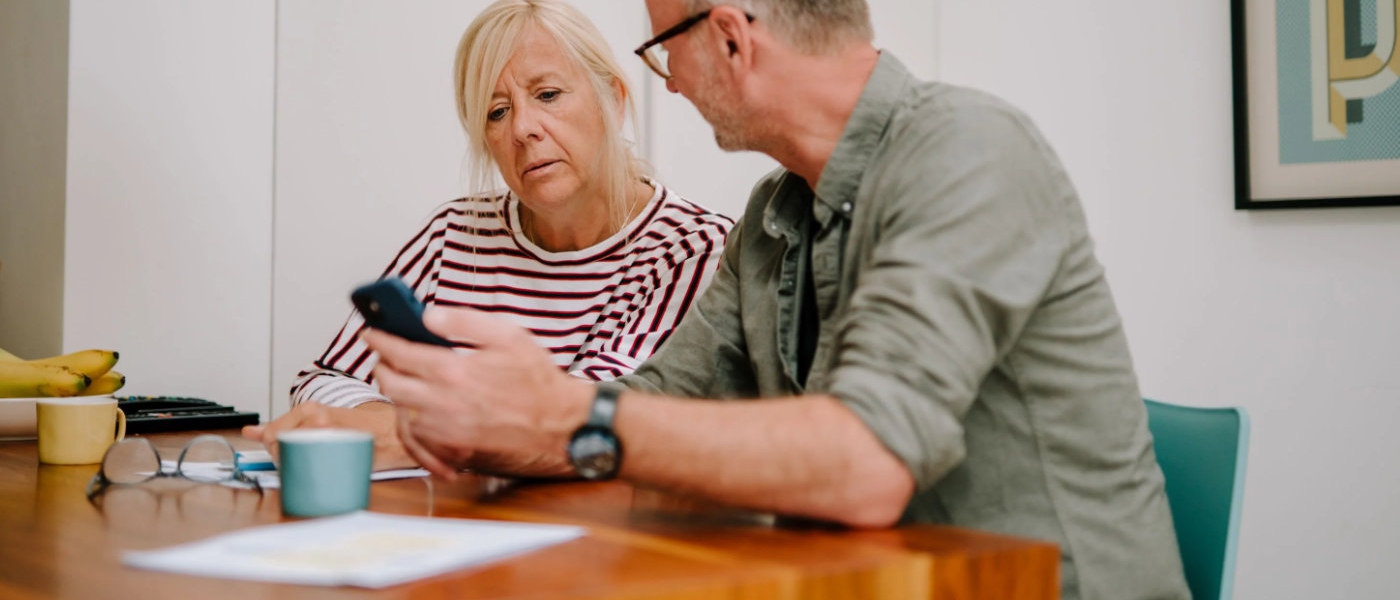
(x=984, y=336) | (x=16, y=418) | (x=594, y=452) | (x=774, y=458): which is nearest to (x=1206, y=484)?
(x=984, y=336)

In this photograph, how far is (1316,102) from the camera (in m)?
2.38

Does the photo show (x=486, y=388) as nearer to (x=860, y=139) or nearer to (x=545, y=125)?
(x=860, y=139)

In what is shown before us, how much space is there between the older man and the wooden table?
0.17ft

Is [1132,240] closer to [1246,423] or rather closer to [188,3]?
[1246,423]

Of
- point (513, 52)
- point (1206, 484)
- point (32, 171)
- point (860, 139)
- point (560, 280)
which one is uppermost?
point (513, 52)

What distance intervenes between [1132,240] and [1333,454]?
61cm

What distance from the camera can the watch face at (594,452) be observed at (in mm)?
900

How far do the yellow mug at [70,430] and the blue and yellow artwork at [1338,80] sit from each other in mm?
2201

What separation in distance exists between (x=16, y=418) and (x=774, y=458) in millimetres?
1323

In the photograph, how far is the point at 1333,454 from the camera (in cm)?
237

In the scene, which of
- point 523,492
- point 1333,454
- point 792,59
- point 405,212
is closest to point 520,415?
point 523,492

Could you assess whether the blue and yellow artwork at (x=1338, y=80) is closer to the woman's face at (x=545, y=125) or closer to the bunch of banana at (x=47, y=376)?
the woman's face at (x=545, y=125)

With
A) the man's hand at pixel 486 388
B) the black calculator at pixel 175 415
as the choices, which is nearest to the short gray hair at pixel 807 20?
the man's hand at pixel 486 388

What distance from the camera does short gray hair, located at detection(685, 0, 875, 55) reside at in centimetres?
121
